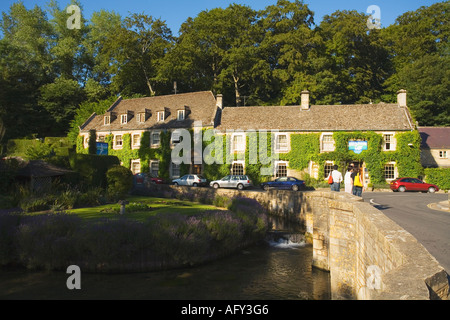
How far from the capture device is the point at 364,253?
808 centimetres

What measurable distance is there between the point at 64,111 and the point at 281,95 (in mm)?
34146

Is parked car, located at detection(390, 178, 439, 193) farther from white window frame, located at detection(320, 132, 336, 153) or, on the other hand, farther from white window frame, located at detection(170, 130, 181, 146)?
white window frame, located at detection(170, 130, 181, 146)

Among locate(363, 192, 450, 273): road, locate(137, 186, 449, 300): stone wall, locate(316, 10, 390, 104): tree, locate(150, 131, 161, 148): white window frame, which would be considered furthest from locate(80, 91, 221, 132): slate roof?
locate(363, 192, 450, 273): road

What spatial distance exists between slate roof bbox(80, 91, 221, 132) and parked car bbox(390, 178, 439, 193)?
772 inches

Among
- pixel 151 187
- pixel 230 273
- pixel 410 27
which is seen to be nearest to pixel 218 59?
pixel 151 187

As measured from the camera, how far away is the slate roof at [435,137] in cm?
3822

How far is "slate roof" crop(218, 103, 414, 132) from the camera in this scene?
33.4 metres

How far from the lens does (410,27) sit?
54062 mm

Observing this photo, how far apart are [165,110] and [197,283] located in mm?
31248

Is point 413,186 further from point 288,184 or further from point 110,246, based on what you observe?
point 110,246

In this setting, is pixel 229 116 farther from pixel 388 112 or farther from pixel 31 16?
pixel 31 16

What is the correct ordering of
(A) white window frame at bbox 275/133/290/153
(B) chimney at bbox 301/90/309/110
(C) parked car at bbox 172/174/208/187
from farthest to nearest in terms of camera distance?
(B) chimney at bbox 301/90/309/110 < (A) white window frame at bbox 275/133/290/153 < (C) parked car at bbox 172/174/208/187

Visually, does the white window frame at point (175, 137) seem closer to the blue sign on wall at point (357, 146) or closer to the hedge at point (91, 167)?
the hedge at point (91, 167)
